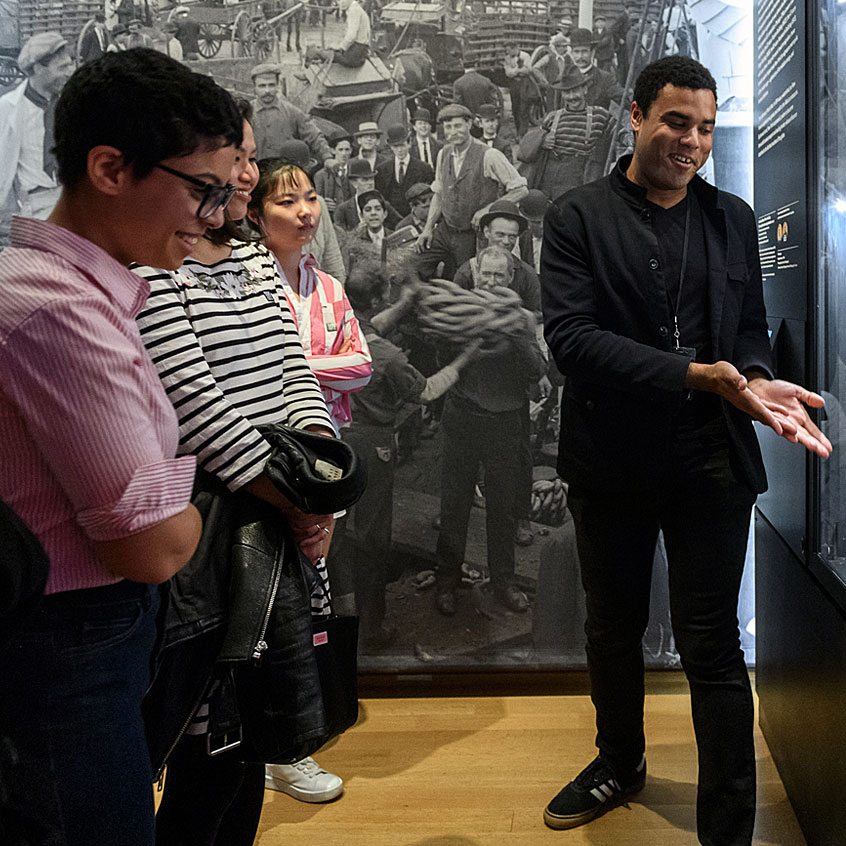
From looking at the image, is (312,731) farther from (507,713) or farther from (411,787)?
→ (507,713)

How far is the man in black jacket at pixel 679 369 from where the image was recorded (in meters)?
2.14

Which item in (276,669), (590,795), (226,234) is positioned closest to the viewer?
(276,669)

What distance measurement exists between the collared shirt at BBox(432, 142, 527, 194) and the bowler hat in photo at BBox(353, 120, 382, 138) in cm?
23

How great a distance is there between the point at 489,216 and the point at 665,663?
1.71 m

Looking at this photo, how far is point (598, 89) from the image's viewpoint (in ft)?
10.5

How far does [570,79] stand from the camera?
3.20 meters

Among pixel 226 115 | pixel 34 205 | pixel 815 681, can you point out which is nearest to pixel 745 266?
pixel 815 681

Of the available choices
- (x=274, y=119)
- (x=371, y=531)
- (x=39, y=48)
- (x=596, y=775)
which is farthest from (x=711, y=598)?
(x=39, y=48)

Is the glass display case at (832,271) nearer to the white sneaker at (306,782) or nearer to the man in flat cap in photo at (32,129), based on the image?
the white sneaker at (306,782)

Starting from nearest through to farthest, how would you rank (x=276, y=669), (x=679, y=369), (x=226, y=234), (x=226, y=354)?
(x=276, y=669), (x=226, y=354), (x=226, y=234), (x=679, y=369)

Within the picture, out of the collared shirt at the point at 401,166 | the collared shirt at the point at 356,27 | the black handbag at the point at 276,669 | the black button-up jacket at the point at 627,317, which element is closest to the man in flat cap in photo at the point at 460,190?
the collared shirt at the point at 401,166

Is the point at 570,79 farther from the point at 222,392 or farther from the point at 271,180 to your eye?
the point at 222,392

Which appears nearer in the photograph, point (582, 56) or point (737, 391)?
point (737, 391)

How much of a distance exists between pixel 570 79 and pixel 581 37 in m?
0.14
